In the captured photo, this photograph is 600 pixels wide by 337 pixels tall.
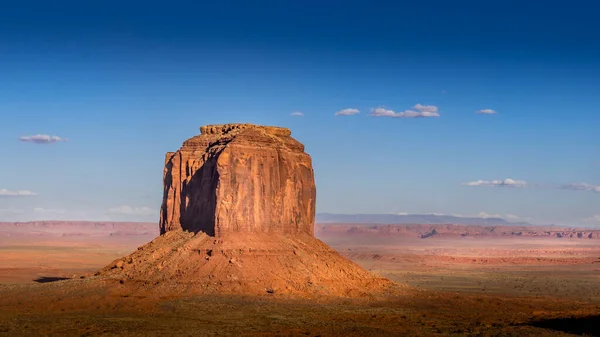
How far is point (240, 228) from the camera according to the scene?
214 feet

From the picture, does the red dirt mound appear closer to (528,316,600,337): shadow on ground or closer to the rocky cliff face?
the rocky cliff face

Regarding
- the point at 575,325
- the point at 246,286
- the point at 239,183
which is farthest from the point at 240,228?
the point at 575,325

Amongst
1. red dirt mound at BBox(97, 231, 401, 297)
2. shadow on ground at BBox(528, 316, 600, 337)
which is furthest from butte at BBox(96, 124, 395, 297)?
shadow on ground at BBox(528, 316, 600, 337)

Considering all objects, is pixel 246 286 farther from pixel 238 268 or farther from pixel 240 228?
pixel 240 228

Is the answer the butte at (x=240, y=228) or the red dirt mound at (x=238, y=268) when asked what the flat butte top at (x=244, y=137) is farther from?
the red dirt mound at (x=238, y=268)

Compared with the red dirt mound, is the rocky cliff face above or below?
above

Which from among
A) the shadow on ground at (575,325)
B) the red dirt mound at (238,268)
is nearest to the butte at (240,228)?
the red dirt mound at (238,268)

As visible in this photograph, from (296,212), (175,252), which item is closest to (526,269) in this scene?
(296,212)

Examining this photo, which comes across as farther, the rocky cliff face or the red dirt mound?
the rocky cliff face

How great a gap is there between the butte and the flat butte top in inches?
3.3

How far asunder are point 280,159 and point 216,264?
10.8 meters

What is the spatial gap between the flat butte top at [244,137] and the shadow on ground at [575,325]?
25.2 m

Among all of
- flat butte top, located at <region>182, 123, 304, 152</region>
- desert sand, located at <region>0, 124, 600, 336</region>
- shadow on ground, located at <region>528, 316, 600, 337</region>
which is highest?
flat butte top, located at <region>182, 123, 304, 152</region>

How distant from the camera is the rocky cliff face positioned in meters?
64.9
